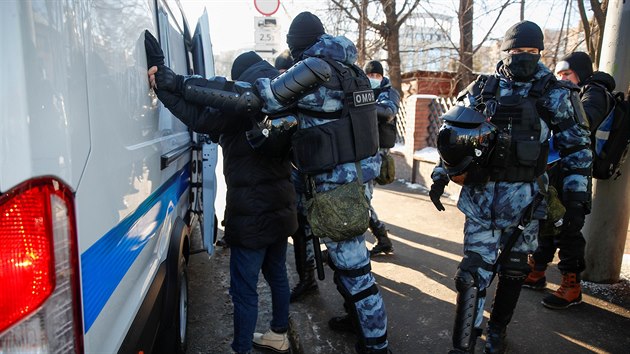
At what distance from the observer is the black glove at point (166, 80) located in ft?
6.27

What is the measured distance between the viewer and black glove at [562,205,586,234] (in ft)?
8.40

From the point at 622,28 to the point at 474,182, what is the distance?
2.03 metres

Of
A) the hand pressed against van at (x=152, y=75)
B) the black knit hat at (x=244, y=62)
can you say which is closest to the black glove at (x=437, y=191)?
the black knit hat at (x=244, y=62)

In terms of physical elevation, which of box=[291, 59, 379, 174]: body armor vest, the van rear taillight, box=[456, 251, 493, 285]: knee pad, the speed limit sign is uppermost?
the speed limit sign

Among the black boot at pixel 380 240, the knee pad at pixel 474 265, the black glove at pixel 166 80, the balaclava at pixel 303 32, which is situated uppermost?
the balaclava at pixel 303 32

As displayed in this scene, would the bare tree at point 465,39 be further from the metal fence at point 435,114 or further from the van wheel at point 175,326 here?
the van wheel at point 175,326

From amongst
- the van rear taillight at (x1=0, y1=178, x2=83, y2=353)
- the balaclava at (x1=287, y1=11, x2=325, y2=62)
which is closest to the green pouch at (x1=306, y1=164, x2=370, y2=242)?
the balaclava at (x1=287, y1=11, x2=325, y2=62)

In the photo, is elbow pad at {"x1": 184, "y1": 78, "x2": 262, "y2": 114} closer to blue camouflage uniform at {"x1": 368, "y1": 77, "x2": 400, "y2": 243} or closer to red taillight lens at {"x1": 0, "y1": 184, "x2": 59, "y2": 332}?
red taillight lens at {"x1": 0, "y1": 184, "x2": 59, "y2": 332}

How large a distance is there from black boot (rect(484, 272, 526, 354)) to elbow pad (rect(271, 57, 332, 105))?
159 cm

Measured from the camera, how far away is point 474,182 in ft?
8.26

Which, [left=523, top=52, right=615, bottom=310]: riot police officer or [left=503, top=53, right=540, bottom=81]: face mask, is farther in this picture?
[left=523, top=52, right=615, bottom=310]: riot police officer

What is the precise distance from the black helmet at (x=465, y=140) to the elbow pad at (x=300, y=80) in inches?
30.0

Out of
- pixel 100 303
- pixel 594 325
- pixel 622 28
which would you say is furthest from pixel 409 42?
pixel 100 303

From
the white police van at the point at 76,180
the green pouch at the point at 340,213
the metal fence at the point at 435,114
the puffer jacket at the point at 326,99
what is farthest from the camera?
the metal fence at the point at 435,114
